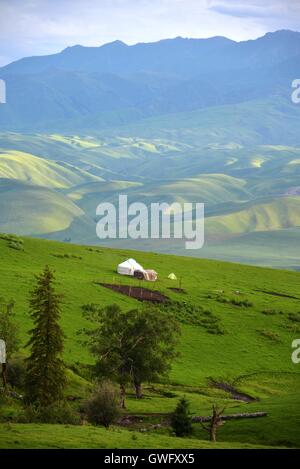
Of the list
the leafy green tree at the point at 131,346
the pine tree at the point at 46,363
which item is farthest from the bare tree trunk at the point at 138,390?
the pine tree at the point at 46,363

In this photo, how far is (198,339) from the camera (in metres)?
94.5

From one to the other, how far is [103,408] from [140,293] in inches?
2224

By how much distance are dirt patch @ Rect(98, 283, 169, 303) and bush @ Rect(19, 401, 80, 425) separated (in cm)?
5565

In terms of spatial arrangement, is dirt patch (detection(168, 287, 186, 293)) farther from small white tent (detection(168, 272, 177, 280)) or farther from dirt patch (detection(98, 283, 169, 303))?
small white tent (detection(168, 272, 177, 280))

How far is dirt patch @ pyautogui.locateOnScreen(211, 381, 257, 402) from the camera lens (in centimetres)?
7519

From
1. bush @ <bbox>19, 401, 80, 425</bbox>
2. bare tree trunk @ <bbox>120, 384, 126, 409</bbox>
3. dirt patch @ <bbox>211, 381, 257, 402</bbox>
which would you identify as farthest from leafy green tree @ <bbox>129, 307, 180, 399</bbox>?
bush @ <bbox>19, 401, 80, 425</bbox>

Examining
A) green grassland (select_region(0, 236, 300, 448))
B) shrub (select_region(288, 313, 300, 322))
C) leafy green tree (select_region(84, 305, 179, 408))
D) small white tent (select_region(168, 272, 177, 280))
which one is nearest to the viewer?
green grassland (select_region(0, 236, 300, 448))

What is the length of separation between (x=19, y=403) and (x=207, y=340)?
4041 cm

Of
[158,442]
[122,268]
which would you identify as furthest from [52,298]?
[122,268]

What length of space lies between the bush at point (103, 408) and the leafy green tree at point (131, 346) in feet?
41.4

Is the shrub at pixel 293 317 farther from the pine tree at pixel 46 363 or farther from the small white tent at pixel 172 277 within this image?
the pine tree at pixel 46 363

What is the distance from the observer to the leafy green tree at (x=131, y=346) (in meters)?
67.4

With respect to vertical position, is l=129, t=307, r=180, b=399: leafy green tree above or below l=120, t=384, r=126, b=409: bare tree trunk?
above

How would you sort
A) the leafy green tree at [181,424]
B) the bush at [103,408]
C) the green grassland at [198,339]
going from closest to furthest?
the green grassland at [198,339], the leafy green tree at [181,424], the bush at [103,408]
